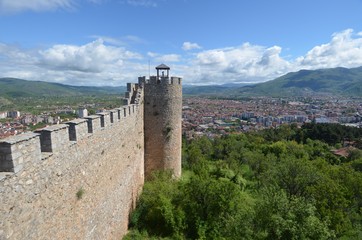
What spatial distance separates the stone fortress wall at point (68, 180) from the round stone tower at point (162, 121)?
378 centimetres

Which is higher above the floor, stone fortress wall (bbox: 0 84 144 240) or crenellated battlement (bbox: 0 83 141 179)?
crenellated battlement (bbox: 0 83 141 179)

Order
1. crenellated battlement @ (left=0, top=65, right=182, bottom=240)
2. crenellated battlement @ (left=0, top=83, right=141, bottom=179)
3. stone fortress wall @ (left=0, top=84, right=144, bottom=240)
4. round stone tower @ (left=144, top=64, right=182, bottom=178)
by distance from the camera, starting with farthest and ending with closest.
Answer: round stone tower @ (left=144, top=64, right=182, bottom=178), crenellated battlement @ (left=0, top=65, right=182, bottom=240), stone fortress wall @ (left=0, top=84, right=144, bottom=240), crenellated battlement @ (left=0, top=83, right=141, bottom=179)

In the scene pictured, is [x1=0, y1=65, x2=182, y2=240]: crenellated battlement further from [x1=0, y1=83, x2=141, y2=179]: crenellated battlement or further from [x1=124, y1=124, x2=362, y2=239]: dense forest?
[x1=124, y1=124, x2=362, y2=239]: dense forest

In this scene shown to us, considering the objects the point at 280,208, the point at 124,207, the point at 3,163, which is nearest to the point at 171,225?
the point at 124,207

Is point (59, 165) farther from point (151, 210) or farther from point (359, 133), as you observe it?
point (359, 133)

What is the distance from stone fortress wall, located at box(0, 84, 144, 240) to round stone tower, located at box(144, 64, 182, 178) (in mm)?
3782

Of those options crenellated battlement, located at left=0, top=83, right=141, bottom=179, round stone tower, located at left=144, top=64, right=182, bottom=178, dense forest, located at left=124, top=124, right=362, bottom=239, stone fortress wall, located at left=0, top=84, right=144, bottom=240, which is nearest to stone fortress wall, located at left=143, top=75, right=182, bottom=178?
round stone tower, located at left=144, top=64, right=182, bottom=178

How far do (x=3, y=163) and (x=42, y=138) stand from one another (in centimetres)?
123

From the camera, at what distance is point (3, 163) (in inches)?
179

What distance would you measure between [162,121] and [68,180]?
1030cm

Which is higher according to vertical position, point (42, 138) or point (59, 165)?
point (42, 138)

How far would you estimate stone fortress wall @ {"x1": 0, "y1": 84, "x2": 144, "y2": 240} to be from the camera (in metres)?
4.64

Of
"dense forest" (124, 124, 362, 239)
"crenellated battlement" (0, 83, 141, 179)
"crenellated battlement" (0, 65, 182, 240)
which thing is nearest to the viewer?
"crenellated battlement" (0, 83, 141, 179)

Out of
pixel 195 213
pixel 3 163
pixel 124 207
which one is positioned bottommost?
pixel 195 213
